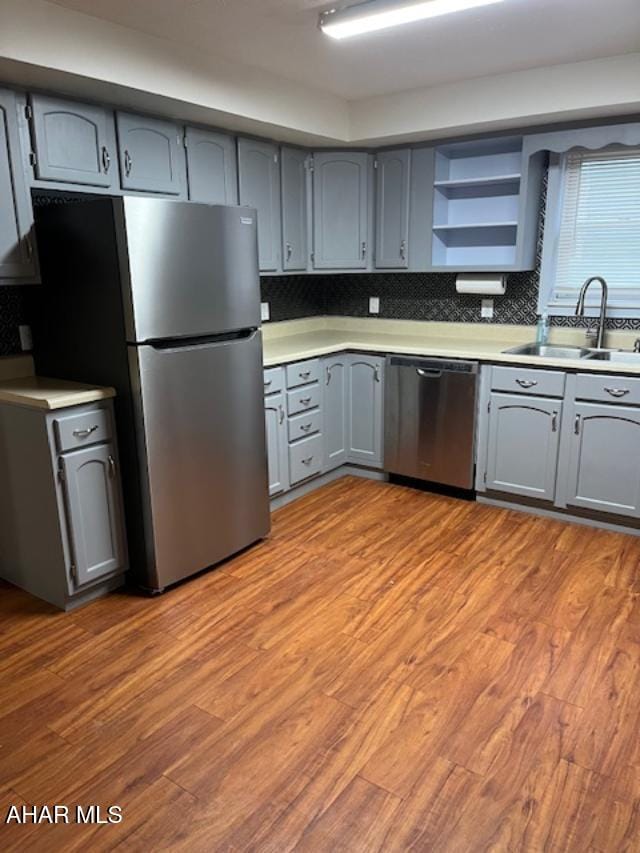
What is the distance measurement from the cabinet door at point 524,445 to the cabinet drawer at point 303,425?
105 cm

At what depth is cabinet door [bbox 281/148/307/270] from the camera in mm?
3886


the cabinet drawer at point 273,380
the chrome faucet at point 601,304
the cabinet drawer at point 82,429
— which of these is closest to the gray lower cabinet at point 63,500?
the cabinet drawer at point 82,429

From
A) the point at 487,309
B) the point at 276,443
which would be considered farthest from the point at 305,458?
the point at 487,309

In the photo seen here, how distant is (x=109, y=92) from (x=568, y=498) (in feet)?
9.84

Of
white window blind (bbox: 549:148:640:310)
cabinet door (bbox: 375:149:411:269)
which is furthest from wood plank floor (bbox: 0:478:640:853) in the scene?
cabinet door (bbox: 375:149:411:269)

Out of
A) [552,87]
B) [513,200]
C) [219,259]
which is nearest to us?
[219,259]

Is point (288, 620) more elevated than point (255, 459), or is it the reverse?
point (255, 459)

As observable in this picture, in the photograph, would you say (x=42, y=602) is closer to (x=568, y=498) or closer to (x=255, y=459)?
(x=255, y=459)

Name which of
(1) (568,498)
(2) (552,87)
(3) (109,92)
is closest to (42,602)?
(3) (109,92)

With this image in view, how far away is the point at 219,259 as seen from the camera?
272cm

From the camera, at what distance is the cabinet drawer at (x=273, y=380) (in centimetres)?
339

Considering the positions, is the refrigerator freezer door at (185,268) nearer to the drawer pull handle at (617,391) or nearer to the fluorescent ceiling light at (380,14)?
the fluorescent ceiling light at (380,14)

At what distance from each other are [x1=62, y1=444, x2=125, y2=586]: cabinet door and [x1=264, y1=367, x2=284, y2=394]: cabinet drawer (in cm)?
102

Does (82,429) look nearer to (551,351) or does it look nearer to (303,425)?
(303,425)
